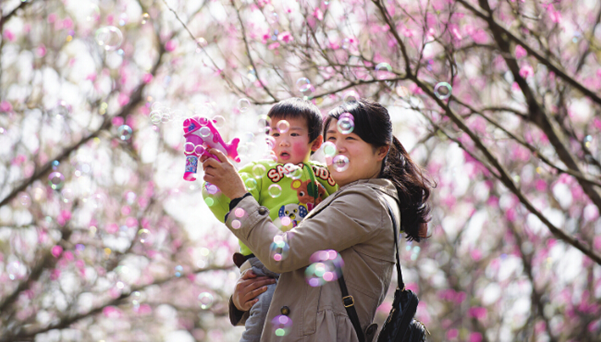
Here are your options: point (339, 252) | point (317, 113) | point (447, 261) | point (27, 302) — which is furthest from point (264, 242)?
point (447, 261)

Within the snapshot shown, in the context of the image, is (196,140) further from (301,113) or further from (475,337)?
(475,337)

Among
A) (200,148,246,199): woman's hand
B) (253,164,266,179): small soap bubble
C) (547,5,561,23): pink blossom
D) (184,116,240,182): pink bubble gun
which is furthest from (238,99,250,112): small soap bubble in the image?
(547,5,561,23): pink blossom

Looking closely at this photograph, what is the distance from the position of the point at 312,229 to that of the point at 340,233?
0.10 m

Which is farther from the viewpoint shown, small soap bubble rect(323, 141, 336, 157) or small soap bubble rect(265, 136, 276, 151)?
small soap bubble rect(265, 136, 276, 151)

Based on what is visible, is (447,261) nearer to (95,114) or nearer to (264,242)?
(95,114)

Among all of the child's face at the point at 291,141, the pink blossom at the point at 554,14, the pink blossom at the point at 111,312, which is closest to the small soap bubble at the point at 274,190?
the child's face at the point at 291,141

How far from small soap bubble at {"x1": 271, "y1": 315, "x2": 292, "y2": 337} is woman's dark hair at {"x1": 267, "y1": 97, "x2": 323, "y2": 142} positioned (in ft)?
2.95

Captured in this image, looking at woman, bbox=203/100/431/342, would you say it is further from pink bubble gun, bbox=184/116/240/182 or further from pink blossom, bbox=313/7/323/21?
pink blossom, bbox=313/7/323/21

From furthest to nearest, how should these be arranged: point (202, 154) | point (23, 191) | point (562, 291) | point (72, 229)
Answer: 1. point (562, 291)
2. point (72, 229)
3. point (23, 191)
4. point (202, 154)

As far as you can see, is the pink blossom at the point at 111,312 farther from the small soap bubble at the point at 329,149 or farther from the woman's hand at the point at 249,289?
the small soap bubble at the point at 329,149

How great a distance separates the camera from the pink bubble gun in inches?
79.9

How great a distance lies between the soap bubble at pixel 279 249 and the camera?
188cm

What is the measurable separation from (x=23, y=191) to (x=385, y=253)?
620cm

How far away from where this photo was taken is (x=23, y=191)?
694cm
